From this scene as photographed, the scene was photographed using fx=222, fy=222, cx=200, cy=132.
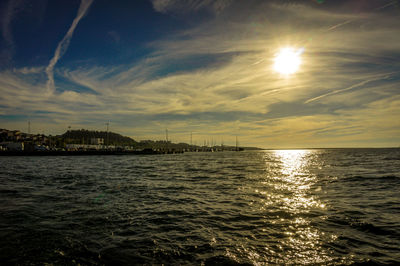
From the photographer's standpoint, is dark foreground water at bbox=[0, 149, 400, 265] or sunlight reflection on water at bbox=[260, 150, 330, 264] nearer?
dark foreground water at bbox=[0, 149, 400, 265]

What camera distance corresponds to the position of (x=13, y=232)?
875 cm

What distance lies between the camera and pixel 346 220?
11.1m

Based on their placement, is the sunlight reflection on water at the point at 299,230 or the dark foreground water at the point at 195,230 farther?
the sunlight reflection on water at the point at 299,230

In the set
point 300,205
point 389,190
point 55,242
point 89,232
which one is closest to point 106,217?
point 89,232

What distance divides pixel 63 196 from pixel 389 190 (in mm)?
27114

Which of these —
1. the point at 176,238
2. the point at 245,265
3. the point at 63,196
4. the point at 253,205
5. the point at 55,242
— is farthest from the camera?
the point at 63,196

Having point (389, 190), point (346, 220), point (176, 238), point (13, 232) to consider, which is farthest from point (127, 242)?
point (389, 190)

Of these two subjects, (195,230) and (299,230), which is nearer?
(195,230)

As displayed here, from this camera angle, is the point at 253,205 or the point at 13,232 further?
the point at 253,205

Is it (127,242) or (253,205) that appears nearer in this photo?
(127,242)

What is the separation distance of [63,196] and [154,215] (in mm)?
8787

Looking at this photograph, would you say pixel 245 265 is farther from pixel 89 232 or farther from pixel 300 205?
pixel 300 205

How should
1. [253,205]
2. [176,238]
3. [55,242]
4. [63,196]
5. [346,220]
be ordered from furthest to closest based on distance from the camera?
1. [63,196]
2. [253,205]
3. [346,220]
4. [176,238]
5. [55,242]

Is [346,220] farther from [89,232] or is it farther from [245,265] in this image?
[89,232]
